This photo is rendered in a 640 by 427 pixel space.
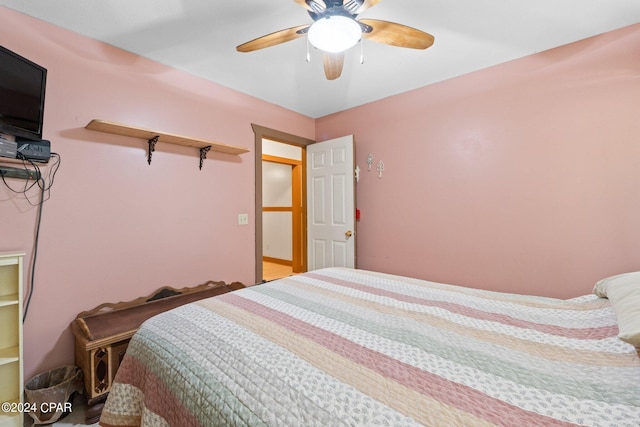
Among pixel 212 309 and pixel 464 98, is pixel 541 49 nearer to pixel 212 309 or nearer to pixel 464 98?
pixel 464 98

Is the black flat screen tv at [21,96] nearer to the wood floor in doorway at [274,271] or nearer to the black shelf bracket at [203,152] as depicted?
the black shelf bracket at [203,152]

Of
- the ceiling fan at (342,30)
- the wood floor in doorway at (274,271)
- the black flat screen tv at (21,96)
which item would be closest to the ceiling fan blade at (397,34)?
the ceiling fan at (342,30)

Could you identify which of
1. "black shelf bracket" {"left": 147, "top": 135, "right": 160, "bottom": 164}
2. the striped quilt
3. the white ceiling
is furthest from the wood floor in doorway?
the striped quilt

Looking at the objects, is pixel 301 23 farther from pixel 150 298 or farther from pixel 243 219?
pixel 150 298

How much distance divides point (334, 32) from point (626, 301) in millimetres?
1692

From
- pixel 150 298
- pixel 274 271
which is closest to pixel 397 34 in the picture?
pixel 150 298

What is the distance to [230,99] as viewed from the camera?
2.73 meters

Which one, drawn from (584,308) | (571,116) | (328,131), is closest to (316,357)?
(584,308)

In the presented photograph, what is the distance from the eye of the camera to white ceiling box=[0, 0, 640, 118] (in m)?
1.64

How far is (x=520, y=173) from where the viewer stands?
2.26 m

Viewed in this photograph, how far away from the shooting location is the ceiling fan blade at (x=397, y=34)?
1409 mm

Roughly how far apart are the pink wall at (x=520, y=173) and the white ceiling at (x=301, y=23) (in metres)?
0.24

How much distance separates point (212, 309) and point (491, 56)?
282cm

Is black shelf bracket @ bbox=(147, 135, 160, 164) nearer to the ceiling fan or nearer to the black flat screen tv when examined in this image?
the black flat screen tv
